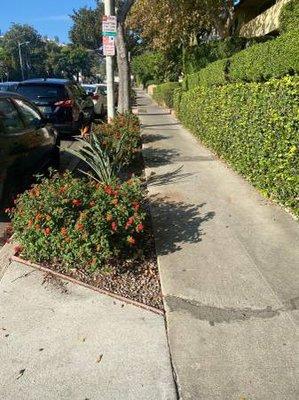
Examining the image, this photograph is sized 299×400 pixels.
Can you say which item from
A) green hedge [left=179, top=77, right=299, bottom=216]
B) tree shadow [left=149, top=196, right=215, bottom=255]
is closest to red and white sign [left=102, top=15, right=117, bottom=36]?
green hedge [left=179, top=77, right=299, bottom=216]

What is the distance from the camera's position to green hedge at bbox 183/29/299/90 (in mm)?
5035

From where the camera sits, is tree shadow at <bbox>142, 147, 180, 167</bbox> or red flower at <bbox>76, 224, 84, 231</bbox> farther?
tree shadow at <bbox>142, 147, 180, 167</bbox>

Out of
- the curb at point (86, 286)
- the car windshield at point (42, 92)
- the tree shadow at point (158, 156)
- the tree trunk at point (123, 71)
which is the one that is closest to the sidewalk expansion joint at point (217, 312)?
the curb at point (86, 286)

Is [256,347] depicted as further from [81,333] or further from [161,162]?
[161,162]

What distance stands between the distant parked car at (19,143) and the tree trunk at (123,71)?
269 inches

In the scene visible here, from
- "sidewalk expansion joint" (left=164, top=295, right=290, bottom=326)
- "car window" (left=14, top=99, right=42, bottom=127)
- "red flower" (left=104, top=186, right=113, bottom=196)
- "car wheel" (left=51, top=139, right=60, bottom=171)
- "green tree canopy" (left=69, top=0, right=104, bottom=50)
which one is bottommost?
"sidewalk expansion joint" (left=164, top=295, right=290, bottom=326)

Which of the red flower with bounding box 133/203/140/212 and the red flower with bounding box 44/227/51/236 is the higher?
the red flower with bounding box 133/203/140/212

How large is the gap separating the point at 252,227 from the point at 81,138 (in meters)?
3.01

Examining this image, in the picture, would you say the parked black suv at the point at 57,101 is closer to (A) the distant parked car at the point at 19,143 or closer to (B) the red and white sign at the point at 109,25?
(B) the red and white sign at the point at 109,25

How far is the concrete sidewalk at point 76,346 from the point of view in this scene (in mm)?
2666

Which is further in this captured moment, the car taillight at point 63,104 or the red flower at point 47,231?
the car taillight at point 63,104

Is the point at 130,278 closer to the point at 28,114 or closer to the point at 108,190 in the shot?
the point at 108,190

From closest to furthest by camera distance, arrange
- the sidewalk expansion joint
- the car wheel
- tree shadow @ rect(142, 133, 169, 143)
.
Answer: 1. the sidewalk expansion joint
2. the car wheel
3. tree shadow @ rect(142, 133, 169, 143)

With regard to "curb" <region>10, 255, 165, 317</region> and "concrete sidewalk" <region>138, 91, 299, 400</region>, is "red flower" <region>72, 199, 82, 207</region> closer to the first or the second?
"curb" <region>10, 255, 165, 317</region>
